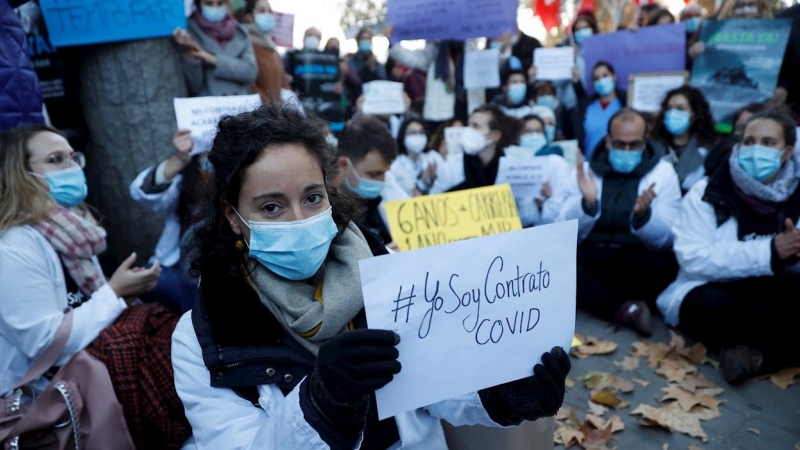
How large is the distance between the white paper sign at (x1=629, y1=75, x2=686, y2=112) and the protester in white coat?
A: 2296 mm

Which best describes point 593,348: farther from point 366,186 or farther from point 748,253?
point 366,186

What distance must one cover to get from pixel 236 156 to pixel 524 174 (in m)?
Result: 3.70

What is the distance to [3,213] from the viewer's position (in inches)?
95.1

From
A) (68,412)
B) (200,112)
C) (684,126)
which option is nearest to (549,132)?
(684,126)

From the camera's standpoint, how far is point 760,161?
3674mm

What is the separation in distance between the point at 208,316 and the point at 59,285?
1.27 metres

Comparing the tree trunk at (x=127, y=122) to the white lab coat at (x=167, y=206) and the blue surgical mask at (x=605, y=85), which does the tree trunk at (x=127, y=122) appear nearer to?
the white lab coat at (x=167, y=206)

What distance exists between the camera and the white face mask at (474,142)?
17.8 feet

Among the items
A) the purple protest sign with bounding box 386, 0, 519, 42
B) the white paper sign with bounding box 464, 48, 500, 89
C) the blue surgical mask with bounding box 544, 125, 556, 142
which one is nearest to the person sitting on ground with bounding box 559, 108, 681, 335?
the blue surgical mask with bounding box 544, 125, 556, 142

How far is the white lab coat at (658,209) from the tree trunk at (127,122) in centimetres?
327

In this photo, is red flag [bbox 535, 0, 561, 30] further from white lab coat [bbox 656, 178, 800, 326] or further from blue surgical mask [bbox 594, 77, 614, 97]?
white lab coat [bbox 656, 178, 800, 326]

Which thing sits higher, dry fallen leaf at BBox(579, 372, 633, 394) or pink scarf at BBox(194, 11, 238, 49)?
pink scarf at BBox(194, 11, 238, 49)

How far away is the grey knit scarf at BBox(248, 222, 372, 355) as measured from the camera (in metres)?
1.58

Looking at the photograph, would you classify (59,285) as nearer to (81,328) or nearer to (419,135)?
(81,328)
